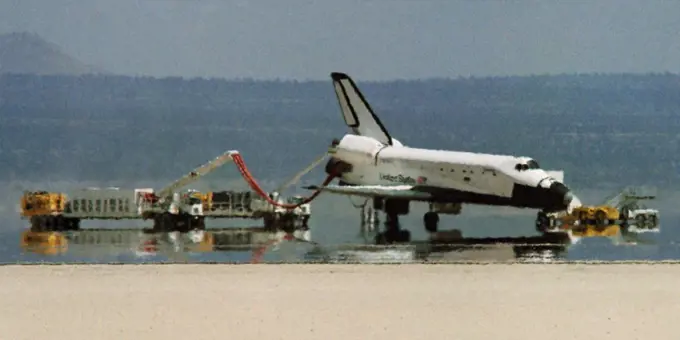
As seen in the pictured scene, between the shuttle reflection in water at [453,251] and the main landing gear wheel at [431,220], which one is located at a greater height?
the main landing gear wheel at [431,220]

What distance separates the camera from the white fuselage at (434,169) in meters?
45.0

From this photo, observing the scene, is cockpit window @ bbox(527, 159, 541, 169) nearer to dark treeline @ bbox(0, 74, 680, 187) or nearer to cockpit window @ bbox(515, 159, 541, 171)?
cockpit window @ bbox(515, 159, 541, 171)

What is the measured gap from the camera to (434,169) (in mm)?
47000

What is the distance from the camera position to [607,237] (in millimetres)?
42688

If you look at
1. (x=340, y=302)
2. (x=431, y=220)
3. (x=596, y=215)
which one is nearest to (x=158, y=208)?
(x=431, y=220)

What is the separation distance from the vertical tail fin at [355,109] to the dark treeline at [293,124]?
10.4 feet

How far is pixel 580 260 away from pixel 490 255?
246 cm

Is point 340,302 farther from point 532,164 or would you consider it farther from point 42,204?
point 42,204

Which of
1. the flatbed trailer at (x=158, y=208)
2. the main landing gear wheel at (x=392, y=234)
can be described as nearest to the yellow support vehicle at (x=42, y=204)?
the flatbed trailer at (x=158, y=208)

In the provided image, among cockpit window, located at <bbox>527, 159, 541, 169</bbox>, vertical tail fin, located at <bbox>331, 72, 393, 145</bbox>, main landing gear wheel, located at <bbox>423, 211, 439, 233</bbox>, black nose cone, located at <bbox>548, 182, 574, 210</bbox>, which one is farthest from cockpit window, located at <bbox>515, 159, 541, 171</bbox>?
vertical tail fin, located at <bbox>331, 72, 393, 145</bbox>

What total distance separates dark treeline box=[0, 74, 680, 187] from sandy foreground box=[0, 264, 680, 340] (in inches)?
891

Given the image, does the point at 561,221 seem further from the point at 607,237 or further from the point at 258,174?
the point at 258,174

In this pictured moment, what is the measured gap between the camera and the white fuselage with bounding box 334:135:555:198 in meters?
45.0

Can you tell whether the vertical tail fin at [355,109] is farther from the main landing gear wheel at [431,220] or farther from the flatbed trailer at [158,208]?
the flatbed trailer at [158,208]
